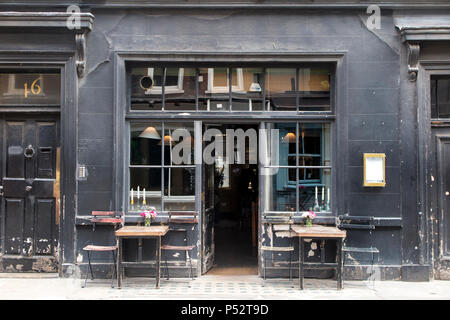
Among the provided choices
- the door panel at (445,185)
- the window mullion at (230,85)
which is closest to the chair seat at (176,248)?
the window mullion at (230,85)

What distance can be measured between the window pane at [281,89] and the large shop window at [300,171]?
317 millimetres

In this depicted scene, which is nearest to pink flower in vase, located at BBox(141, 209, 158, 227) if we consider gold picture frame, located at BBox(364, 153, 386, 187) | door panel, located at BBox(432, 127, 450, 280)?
gold picture frame, located at BBox(364, 153, 386, 187)

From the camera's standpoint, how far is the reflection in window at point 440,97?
724cm

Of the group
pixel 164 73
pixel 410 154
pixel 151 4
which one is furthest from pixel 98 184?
pixel 410 154

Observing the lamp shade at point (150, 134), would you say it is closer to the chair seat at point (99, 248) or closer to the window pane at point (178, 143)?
the window pane at point (178, 143)

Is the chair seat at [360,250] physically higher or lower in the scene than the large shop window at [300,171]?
lower

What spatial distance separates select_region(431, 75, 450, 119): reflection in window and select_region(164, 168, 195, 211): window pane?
423 cm

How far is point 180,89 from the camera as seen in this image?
287 inches

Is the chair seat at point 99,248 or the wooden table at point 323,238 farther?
the chair seat at point 99,248

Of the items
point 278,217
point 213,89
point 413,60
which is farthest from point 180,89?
point 413,60

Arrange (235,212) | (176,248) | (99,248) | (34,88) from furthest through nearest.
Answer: (235,212)
(34,88)
(176,248)
(99,248)

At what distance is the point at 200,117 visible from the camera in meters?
7.19

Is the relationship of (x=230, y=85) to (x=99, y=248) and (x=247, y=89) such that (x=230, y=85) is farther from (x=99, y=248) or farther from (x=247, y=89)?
(x=99, y=248)

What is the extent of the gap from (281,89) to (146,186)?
2.82 m
